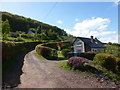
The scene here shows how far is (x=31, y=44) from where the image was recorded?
124ft

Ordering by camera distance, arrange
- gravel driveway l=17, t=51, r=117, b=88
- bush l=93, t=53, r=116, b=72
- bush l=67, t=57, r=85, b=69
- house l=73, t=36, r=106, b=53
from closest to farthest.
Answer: gravel driveway l=17, t=51, r=117, b=88, bush l=67, t=57, r=85, b=69, bush l=93, t=53, r=116, b=72, house l=73, t=36, r=106, b=53

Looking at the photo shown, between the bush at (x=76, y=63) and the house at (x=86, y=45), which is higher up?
the house at (x=86, y=45)

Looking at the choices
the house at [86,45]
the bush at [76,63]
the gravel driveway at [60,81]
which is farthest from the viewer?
the house at [86,45]

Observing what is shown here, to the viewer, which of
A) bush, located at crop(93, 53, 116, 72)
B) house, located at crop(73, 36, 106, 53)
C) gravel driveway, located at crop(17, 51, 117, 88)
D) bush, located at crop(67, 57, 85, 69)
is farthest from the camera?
house, located at crop(73, 36, 106, 53)

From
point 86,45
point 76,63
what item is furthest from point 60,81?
point 86,45

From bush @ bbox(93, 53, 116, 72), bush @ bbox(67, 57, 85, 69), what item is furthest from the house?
bush @ bbox(67, 57, 85, 69)

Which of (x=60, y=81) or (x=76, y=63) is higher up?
(x=76, y=63)

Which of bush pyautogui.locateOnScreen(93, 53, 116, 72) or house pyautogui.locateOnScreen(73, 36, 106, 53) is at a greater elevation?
house pyautogui.locateOnScreen(73, 36, 106, 53)

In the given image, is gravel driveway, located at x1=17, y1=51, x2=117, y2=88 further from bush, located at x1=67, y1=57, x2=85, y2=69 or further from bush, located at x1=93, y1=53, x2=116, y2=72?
bush, located at x1=93, y1=53, x2=116, y2=72

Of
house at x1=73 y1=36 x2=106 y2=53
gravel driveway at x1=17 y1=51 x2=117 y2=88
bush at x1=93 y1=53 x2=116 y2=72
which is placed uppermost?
house at x1=73 y1=36 x2=106 y2=53

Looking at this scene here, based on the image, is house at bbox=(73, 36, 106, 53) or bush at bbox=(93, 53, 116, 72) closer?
bush at bbox=(93, 53, 116, 72)

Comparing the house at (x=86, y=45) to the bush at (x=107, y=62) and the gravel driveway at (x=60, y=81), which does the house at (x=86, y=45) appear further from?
the gravel driveway at (x=60, y=81)

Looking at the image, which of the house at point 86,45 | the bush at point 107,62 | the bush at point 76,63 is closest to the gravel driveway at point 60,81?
the bush at point 76,63

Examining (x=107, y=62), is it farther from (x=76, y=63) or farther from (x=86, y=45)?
(x=86, y=45)
